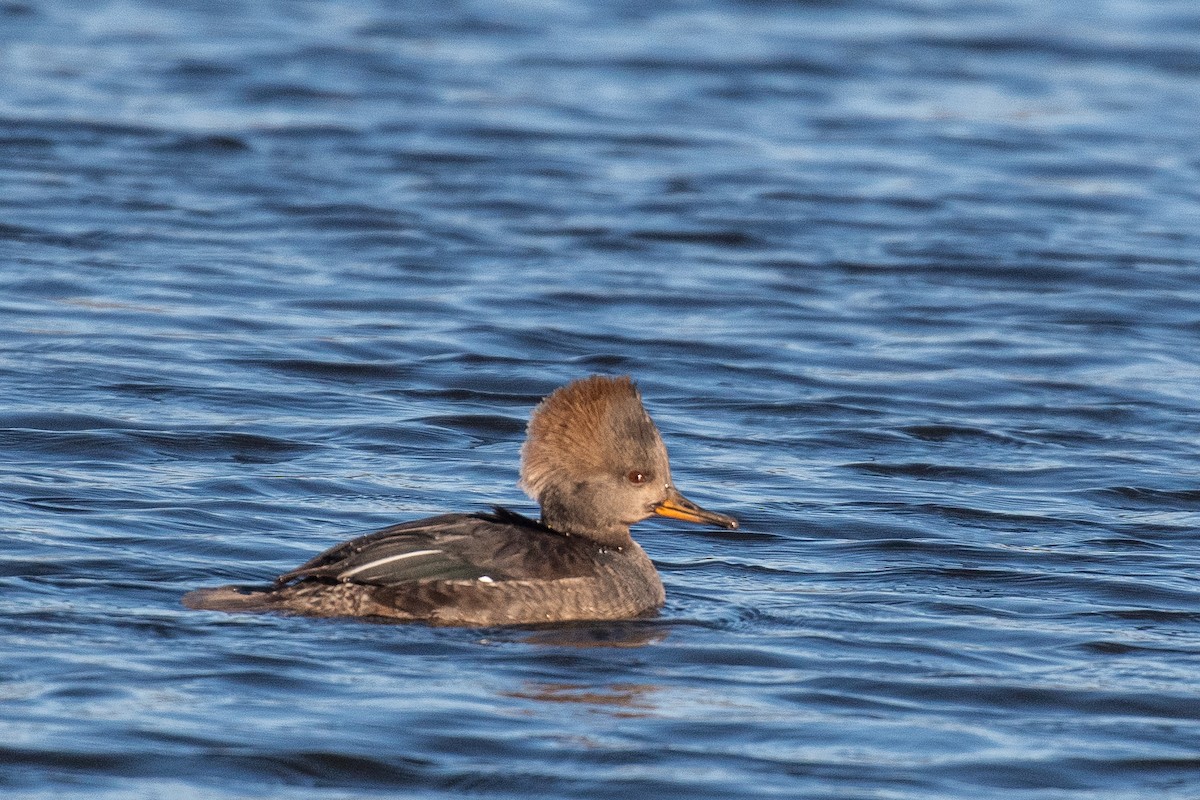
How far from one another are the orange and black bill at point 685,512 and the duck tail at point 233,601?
164cm

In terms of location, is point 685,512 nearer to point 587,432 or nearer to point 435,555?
point 587,432

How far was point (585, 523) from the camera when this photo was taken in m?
8.29

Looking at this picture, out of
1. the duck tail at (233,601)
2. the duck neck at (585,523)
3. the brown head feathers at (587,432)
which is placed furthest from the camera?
the duck neck at (585,523)

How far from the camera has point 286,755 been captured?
6.46 m

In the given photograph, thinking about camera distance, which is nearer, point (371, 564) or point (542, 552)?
point (371, 564)

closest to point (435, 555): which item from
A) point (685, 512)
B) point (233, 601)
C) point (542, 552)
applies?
point (542, 552)

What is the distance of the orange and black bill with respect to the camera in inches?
330

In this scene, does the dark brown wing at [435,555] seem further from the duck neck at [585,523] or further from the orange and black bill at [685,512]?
the orange and black bill at [685,512]

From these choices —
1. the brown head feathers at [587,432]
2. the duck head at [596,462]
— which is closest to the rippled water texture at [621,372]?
the duck head at [596,462]

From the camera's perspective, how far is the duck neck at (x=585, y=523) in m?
8.27

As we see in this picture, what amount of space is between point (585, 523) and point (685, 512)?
427mm

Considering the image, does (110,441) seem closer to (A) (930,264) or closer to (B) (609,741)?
(B) (609,741)

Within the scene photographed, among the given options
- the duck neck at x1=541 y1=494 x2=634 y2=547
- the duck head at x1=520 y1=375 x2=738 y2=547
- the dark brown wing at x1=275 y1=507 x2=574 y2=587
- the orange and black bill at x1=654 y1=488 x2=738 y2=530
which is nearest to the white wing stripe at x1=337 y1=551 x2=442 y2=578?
the dark brown wing at x1=275 y1=507 x2=574 y2=587

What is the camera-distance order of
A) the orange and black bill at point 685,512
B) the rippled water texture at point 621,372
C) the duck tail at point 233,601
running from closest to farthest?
1. the rippled water texture at point 621,372
2. the duck tail at point 233,601
3. the orange and black bill at point 685,512
